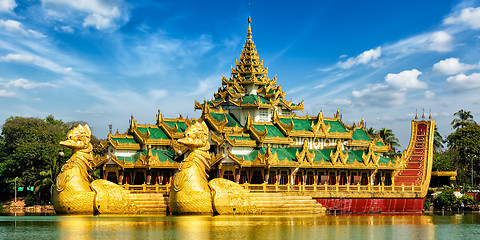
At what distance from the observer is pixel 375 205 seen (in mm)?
40219

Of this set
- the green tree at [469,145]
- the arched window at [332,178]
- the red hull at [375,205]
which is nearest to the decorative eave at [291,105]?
the arched window at [332,178]

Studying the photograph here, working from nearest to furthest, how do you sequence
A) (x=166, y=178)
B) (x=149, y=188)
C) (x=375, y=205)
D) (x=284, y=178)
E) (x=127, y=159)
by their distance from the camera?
(x=149, y=188) → (x=284, y=178) → (x=127, y=159) → (x=375, y=205) → (x=166, y=178)

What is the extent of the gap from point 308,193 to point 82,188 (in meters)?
13.7

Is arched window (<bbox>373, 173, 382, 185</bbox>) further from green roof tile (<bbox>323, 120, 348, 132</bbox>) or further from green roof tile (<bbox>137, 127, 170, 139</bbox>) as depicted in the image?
green roof tile (<bbox>137, 127, 170, 139</bbox>)

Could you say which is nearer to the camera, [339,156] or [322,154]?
[339,156]

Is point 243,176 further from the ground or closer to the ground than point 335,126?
closer to the ground

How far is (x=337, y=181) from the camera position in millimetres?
40594

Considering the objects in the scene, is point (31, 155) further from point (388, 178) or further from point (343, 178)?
point (388, 178)

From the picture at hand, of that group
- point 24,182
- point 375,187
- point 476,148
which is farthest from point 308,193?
point 24,182

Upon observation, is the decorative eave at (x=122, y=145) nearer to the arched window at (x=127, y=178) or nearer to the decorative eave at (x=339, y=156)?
the arched window at (x=127, y=178)

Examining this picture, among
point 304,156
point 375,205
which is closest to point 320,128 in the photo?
point 304,156

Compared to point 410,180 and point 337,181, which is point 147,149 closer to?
point 337,181

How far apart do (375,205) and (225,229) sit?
18.7 meters

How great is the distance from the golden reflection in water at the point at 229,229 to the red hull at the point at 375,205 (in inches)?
344
